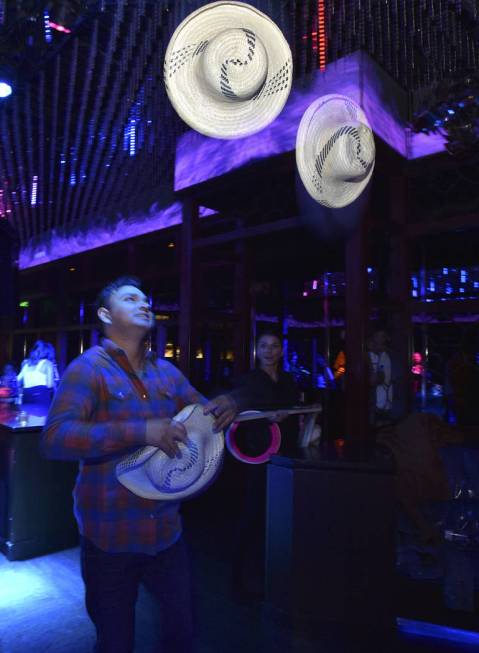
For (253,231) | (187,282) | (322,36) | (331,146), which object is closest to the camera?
(331,146)

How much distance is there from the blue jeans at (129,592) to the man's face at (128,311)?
2.42 ft

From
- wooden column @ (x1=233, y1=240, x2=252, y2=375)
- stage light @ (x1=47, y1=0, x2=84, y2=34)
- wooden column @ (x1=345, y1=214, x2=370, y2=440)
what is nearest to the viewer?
stage light @ (x1=47, y1=0, x2=84, y2=34)

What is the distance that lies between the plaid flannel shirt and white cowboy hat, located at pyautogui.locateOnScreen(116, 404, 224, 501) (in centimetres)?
7

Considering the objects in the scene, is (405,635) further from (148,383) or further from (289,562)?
(148,383)

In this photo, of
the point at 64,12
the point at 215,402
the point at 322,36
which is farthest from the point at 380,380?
the point at 64,12

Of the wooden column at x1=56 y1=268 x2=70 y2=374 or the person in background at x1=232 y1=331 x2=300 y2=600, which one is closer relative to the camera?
the person in background at x1=232 y1=331 x2=300 y2=600

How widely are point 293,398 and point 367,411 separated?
5.66 ft

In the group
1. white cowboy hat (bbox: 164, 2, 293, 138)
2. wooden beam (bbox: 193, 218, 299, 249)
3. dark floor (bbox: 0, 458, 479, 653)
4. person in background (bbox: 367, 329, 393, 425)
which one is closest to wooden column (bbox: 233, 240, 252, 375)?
wooden beam (bbox: 193, 218, 299, 249)

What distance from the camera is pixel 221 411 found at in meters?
1.64

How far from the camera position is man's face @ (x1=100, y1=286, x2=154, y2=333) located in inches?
67.6

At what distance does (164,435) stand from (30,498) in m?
2.90

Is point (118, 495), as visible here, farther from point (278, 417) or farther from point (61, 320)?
point (61, 320)

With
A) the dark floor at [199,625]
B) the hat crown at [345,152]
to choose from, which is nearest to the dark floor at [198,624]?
the dark floor at [199,625]

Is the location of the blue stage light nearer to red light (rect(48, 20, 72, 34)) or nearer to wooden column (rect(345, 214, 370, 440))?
wooden column (rect(345, 214, 370, 440))
